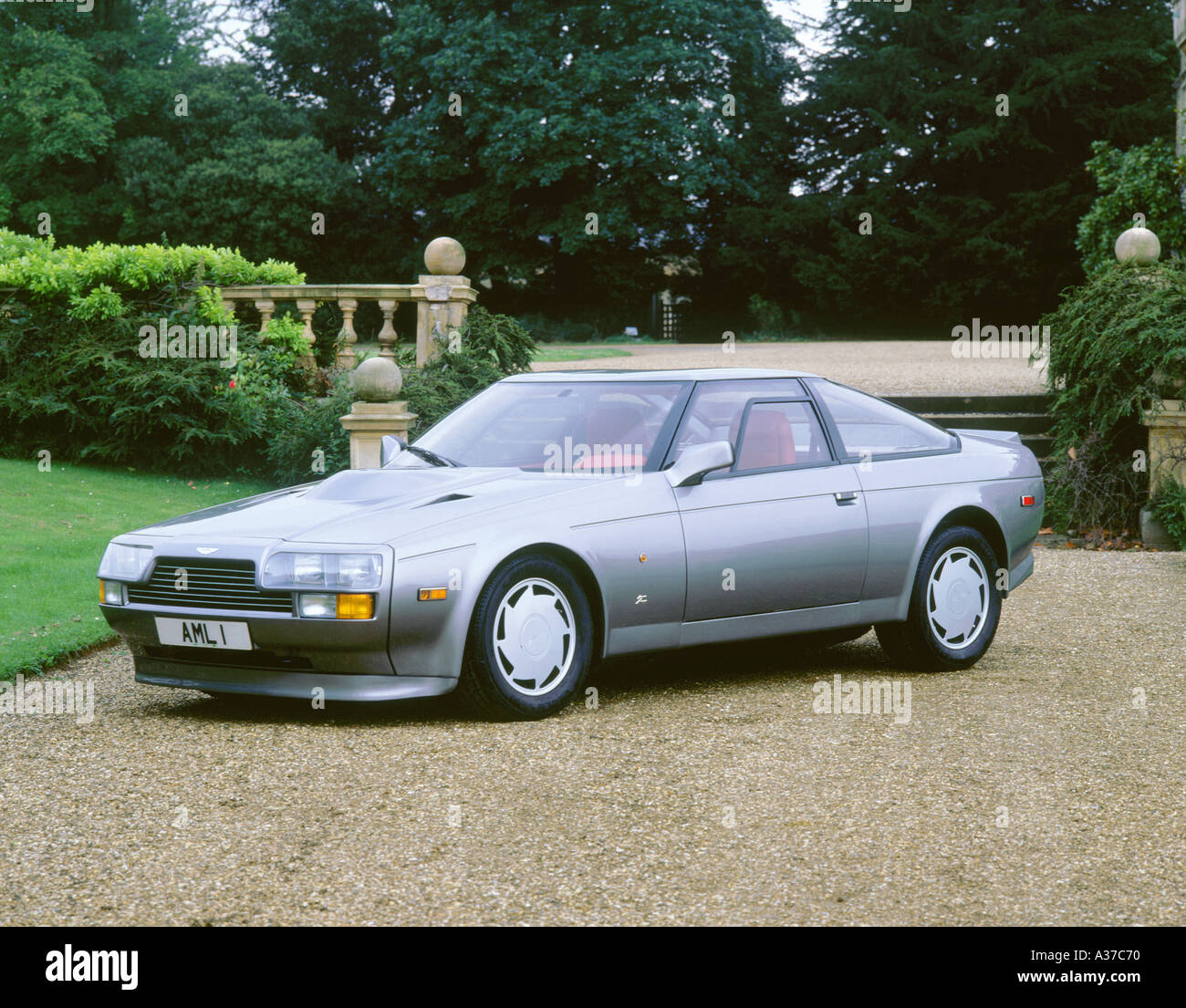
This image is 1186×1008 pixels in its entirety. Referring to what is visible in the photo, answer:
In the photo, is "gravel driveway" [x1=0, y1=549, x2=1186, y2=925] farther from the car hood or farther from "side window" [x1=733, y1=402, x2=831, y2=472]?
"side window" [x1=733, y1=402, x2=831, y2=472]

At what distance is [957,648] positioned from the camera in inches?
287

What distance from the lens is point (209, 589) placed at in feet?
19.0

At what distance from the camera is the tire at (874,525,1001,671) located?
7.14 m

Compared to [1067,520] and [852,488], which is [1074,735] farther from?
[1067,520]

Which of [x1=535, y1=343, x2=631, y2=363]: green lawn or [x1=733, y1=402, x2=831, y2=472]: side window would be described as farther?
[x1=535, y1=343, x2=631, y2=363]: green lawn

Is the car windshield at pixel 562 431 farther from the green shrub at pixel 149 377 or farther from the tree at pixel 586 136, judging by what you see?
the tree at pixel 586 136

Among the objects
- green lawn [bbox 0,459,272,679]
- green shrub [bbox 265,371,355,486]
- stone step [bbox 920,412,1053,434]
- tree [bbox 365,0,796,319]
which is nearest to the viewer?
green lawn [bbox 0,459,272,679]

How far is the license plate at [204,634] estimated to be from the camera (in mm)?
5702

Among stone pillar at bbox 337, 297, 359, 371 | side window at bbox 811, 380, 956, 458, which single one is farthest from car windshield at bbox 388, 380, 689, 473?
stone pillar at bbox 337, 297, 359, 371

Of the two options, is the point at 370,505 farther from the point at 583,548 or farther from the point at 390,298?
the point at 390,298

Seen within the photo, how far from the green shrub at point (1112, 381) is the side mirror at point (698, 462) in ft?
24.7

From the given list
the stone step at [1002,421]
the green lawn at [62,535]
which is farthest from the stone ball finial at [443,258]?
the stone step at [1002,421]

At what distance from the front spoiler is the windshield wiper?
52.3 inches
